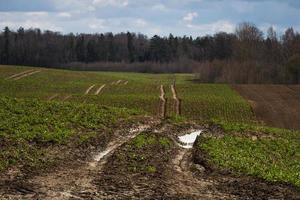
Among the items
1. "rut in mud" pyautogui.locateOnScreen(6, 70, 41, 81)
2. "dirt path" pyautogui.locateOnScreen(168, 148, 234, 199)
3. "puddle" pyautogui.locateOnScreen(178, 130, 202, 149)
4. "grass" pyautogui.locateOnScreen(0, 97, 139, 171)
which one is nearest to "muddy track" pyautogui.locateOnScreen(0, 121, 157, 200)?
"grass" pyautogui.locateOnScreen(0, 97, 139, 171)

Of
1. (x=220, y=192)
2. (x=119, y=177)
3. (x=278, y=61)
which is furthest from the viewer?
(x=278, y=61)

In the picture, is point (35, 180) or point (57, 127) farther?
point (57, 127)

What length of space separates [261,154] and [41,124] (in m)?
12.2

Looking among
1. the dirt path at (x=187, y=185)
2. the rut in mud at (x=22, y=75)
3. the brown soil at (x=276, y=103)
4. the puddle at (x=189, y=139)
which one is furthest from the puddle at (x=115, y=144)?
the rut in mud at (x=22, y=75)

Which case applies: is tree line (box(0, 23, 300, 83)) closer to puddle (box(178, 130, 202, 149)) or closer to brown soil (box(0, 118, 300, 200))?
puddle (box(178, 130, 202, 149))

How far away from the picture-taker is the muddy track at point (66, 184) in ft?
56.3

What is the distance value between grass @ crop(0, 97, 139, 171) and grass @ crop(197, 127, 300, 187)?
6786 mm

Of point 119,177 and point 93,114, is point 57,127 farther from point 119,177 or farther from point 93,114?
point 119,177

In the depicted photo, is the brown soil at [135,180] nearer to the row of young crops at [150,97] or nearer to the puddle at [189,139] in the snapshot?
the puddle at [189,139]

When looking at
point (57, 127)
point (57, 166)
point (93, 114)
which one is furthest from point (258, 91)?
point (57, 166)

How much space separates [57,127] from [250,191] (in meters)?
13.6

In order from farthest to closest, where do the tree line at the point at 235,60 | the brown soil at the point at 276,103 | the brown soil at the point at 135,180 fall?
the tree line at the point at 235,60, the brown soil at the point at 276,103, the brown soil at the point at 135,180

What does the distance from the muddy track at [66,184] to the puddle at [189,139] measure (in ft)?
22.6

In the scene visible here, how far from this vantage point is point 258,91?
7062cm
